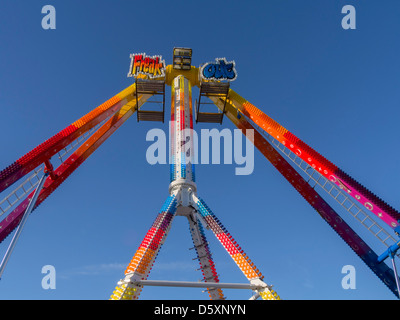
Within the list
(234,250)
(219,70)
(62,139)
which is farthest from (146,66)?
(234,250)

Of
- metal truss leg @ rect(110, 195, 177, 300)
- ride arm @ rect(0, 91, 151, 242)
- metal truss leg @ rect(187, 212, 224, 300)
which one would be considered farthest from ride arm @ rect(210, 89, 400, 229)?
ride arm @ rect(0, 91, 151, 242)

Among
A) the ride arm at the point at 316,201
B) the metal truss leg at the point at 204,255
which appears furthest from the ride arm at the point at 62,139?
the metal truss leg at the point at 204,255

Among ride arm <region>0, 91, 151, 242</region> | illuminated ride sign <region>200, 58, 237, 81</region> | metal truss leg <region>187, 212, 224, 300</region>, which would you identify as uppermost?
illuminated ride sign <region>200, 58, 237, 81</region>

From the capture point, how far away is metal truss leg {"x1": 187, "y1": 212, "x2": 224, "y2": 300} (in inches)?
680

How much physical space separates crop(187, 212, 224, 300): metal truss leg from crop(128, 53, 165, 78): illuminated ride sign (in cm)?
882

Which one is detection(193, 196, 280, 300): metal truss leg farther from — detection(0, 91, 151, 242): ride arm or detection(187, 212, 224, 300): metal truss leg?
detection(0, 91, 151, 242): ride arm

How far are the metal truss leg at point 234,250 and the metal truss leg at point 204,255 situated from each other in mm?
1060

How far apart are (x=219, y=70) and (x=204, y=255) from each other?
11209 mm

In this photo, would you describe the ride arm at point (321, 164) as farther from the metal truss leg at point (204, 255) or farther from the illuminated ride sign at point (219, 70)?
the metal truss leg at point (204, 255)

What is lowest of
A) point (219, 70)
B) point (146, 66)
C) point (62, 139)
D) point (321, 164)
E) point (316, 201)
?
point (316, 201)

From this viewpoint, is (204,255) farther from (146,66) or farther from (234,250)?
(146,66)

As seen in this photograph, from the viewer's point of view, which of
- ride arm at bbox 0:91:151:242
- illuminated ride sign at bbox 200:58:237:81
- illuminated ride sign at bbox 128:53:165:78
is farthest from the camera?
illuminated ride sign at bbox 200:58:237:81

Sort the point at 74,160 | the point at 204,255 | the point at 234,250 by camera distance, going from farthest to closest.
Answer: the point at 74,160, the point at 204,255, the point at 234,250

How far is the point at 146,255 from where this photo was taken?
1456 cm
